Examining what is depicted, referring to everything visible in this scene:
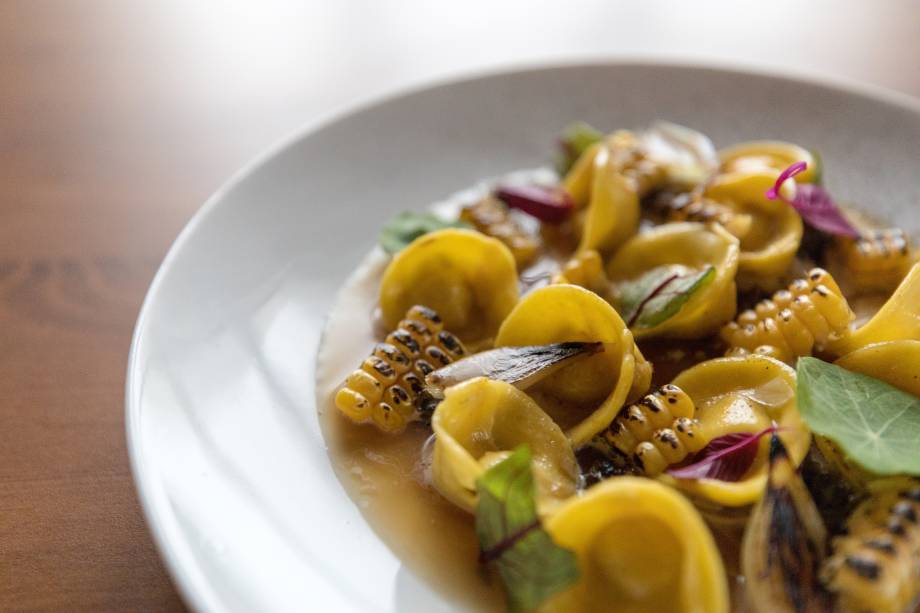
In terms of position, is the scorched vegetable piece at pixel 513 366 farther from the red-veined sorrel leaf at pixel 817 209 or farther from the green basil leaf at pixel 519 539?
the red-veined sorrel leaf at pixel 817 209

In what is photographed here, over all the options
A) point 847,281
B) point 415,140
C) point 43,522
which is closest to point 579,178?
point 415,140

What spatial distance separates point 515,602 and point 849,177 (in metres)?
1.41

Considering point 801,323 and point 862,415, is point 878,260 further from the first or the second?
point 862,415

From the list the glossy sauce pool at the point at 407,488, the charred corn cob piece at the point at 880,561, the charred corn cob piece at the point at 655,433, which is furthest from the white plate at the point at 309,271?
the charred corn cob piece at the point at 880,561

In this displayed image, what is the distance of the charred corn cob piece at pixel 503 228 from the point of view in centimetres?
187

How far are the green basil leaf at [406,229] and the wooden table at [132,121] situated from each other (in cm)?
60

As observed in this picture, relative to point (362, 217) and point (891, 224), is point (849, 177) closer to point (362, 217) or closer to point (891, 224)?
point (891, 224)

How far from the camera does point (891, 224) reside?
196cm

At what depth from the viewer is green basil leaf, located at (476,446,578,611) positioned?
1.14m

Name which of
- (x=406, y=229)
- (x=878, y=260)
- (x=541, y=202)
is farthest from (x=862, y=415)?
(x=406, y=229)

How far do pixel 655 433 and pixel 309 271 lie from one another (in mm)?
830

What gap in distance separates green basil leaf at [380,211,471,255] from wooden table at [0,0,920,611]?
1.96 feet

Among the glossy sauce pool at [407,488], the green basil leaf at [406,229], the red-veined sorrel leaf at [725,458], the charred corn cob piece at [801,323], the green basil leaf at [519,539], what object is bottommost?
the glossy sauce pool at [407,488]

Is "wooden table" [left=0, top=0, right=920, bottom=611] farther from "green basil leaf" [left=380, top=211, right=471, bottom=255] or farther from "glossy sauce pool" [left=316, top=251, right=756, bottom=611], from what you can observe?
"green basil leaf" [left=380, top=211, right=471, bottom=255]
